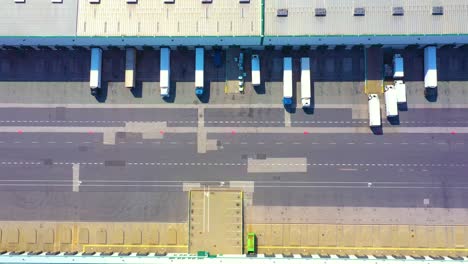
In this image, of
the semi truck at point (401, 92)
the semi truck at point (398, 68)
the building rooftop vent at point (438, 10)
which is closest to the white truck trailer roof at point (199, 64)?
the semi truck at point (398, 68)

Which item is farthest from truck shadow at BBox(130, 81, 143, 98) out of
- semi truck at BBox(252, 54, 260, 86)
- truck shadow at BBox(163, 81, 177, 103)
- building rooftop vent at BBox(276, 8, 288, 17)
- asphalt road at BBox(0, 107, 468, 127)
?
building rooftop vent at BBox(276, 8, 288, 17)

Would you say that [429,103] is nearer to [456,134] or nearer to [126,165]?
[456,134]

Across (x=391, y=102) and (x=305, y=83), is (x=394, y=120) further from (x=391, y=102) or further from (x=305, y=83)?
(x=305, y=83)

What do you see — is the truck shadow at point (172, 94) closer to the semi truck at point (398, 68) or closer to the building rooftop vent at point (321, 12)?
the building rooftop vent at point (321, 12)

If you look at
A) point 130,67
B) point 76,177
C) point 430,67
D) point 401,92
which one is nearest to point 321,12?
point 401,92

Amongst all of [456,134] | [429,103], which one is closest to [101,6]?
[429,103]

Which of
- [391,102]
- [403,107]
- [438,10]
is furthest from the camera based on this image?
[403,107]
